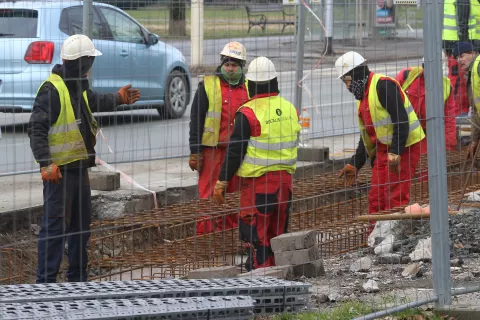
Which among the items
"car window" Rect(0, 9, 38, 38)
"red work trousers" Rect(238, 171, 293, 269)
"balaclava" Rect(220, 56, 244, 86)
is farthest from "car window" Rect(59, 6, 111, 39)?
"red work trousers" Rect(238, 171, 293, 269)

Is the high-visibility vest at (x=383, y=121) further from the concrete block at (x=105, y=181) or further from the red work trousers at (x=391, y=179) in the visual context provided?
the concrete block at (x=105, y=181)

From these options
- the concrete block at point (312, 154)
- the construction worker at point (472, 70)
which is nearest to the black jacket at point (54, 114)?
the concrete block at point (312, 154)

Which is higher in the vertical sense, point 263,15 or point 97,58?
point 263,15

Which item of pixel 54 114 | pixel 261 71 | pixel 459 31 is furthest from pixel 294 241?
pixel 459 31

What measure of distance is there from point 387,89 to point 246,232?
198 cm

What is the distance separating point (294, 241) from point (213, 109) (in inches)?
90.7

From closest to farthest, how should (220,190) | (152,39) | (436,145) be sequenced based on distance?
(436,145), (220,190), (152,39)

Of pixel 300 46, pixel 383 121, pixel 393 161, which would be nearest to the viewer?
pixel 393 161

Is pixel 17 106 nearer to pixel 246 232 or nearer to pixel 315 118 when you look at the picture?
pixel 246 232

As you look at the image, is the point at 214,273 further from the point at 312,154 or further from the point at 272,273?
the point at 312,154

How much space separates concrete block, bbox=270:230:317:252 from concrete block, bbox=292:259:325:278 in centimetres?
14

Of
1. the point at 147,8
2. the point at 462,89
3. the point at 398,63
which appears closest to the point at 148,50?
the point at 147,8

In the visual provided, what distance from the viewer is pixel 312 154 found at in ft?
40.8

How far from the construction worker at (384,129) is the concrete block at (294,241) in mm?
1565
